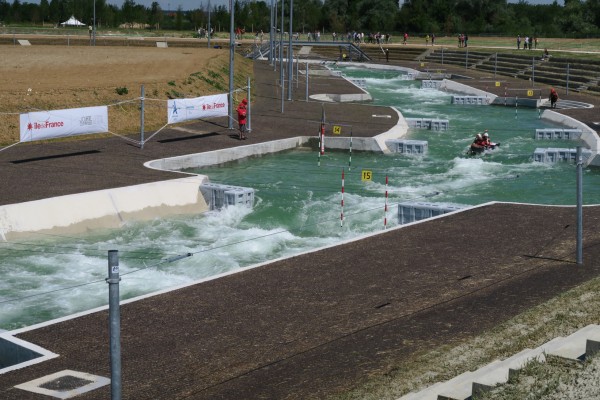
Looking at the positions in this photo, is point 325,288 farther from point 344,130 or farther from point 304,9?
point 304,9

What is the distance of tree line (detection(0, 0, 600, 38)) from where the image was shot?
130000 mm

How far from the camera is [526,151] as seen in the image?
129 feet

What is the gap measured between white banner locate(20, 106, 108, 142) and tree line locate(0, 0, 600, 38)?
93.4 meters

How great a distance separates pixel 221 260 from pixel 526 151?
20.9 metres

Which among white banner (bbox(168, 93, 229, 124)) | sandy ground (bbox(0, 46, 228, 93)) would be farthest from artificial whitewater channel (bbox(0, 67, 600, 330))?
sandy ground (bbox(0, 46, 228, 93))

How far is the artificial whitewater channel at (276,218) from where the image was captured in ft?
65.0

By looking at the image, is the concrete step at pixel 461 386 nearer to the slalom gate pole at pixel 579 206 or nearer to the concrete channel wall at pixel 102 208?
the slalom gate pole at pixel 579 206

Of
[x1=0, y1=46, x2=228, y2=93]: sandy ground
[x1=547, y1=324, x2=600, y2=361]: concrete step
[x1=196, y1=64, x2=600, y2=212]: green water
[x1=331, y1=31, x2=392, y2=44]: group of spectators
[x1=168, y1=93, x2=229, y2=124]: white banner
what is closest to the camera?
[x1=547, y1=324, x2=600, y2=361]: concrete step

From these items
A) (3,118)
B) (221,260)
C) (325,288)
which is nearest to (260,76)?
(3,118)

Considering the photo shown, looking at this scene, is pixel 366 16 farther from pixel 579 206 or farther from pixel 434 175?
pixel 579 206

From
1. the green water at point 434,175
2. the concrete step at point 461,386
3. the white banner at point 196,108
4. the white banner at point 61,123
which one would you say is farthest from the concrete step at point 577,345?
the white banner at point 196,108

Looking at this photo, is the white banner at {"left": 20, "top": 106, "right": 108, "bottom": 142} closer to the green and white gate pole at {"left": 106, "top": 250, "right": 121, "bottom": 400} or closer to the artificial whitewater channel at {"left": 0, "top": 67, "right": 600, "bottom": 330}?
the artificial whitewater channel at {"left": 0, "top": 67, "right": 600, "bottom": 330}

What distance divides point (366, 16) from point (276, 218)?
5189 inches

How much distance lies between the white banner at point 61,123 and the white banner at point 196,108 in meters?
3.23
